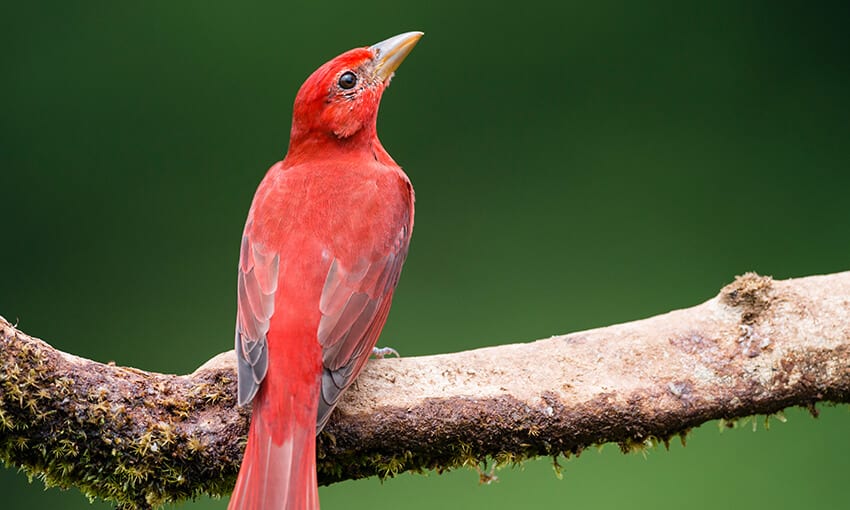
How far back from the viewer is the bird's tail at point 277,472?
2104 mm

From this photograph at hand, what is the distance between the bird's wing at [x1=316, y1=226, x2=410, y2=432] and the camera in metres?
2.26

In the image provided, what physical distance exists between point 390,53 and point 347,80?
206mm

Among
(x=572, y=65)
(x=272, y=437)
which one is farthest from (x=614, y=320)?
(x=272, y=437)

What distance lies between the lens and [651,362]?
2510mm

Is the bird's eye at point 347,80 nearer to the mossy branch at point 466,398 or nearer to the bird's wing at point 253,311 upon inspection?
the bird's wing at point 253,311

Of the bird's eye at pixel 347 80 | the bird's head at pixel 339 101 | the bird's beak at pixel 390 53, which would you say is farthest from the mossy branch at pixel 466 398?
the bird's beak at pixel 390 53

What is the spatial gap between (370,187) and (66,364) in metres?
0.96

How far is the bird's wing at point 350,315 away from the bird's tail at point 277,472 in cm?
6

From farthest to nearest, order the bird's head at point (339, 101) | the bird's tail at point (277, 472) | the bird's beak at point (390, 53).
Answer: the bird's beak at point (390, 53), the bird's head at point (339, 101), the bird's tail at point (277, 472)

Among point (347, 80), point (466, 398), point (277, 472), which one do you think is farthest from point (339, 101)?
point (277, 472)

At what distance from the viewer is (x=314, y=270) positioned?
247 cm

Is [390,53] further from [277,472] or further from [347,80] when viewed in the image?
[277,472]

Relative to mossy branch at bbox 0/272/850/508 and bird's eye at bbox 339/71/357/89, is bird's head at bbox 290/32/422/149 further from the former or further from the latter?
mossy branch at bbox 0/272/850/508

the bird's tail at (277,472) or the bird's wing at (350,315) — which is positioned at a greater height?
the bird's wing at (350,315)
